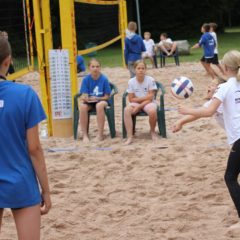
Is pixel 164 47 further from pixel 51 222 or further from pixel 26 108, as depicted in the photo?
pixel 26 108

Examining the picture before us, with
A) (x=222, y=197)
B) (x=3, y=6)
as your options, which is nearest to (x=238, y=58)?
(x=222, y=197)

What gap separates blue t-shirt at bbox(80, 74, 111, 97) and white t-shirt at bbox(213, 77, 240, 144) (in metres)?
3.90

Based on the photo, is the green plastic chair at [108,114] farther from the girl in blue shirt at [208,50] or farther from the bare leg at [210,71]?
the girl in blue shirt at [208,50]

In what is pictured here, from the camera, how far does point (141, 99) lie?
303 inches

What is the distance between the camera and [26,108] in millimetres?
2643

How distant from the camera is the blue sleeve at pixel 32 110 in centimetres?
264

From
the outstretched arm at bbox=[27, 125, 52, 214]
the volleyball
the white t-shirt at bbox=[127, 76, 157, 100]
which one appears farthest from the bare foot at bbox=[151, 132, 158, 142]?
the outstretched arm at bbox=[27, 125, 52, 214]

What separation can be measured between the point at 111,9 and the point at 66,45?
32.5ft

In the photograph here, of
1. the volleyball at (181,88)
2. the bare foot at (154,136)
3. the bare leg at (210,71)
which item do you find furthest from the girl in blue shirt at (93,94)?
the bare leg at (210,71)

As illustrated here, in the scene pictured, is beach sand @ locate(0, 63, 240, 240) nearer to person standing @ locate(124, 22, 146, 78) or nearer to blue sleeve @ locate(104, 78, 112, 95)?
blue sleeve @ locate(104, 78, 112, 95)

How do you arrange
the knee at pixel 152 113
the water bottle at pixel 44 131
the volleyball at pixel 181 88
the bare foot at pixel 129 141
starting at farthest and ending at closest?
the water bottle at pixel 44 131 → the knee at pixel 152 113 → the bare foot at pixel 129 141 → the volleyball at pixel 181 88

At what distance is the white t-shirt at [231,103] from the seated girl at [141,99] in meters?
3.39

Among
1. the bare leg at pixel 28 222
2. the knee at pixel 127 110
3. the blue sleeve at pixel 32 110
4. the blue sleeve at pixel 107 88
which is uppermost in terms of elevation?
the blue sleeve at pixel 32 110

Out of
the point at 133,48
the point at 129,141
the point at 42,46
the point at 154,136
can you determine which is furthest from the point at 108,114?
the point at 133,48
